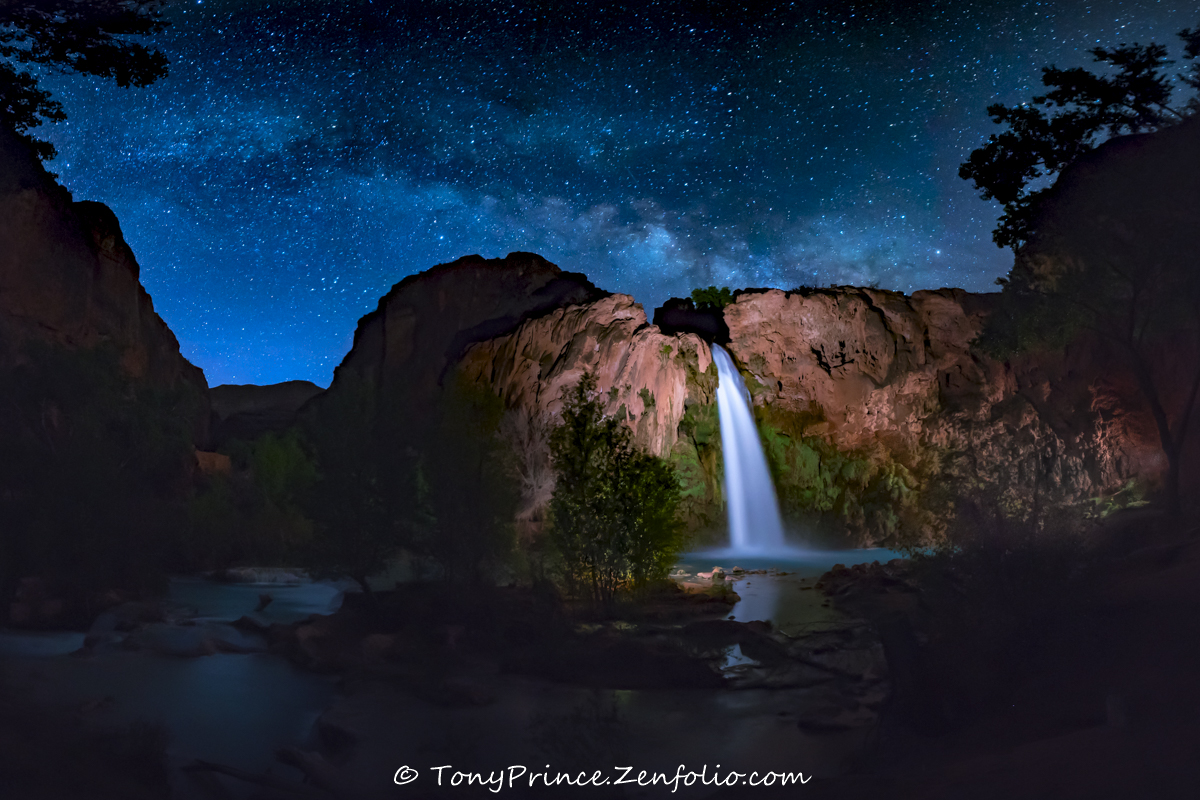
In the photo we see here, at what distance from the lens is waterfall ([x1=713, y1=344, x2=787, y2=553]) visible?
3331 cm

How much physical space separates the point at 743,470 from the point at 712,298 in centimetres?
784

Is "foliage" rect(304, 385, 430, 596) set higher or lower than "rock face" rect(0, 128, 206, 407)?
lower

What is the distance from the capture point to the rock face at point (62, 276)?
2239 cm

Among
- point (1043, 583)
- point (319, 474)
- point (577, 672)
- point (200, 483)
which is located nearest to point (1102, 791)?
point (1043, 583)

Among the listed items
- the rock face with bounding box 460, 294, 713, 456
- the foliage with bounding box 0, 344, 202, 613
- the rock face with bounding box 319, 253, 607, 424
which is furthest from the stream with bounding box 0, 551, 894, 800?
the rock face with bounding box 319, 253, 607, 424

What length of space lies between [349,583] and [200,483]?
39.6ft

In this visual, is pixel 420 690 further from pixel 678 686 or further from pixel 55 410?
pixel 55 410

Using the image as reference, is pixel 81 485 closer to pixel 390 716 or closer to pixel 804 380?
pixel 390 716

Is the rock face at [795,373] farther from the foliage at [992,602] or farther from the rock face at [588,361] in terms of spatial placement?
the foliage at [992,602]

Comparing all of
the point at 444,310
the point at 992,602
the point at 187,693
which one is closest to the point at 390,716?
the point at 187,693

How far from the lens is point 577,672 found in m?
11.5

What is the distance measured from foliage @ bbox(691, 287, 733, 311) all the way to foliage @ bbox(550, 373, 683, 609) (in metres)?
21.3

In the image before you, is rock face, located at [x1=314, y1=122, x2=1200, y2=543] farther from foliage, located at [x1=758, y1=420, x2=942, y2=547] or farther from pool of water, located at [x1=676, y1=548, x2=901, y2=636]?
pool of water, located at [x1=676, y1=548, x2=901, y2=636]

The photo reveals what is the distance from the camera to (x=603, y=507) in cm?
1430
